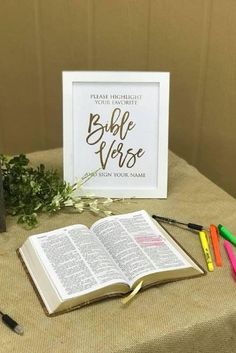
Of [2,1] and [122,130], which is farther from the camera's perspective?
[2,1]

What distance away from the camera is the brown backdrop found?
131 cm

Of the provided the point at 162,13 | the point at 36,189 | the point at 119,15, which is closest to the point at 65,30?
the point at 119,15

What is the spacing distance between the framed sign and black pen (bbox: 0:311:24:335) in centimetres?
39

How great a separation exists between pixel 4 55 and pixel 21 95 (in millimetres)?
123

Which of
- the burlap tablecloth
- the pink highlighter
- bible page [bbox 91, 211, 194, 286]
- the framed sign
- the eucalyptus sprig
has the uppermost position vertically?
the framed sign

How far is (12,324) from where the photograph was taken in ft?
2.59

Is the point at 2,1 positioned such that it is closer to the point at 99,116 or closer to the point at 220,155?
the point at 99,116

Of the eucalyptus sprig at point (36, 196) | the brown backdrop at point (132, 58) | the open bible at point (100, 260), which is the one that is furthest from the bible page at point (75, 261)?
the brown backdrop at point (132, 58)

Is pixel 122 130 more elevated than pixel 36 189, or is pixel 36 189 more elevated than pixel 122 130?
pixel 122 130

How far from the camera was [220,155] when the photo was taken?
1375 mm

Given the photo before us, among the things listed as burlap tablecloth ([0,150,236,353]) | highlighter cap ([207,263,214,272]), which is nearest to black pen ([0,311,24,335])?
burlap tablecloth ([0,150,236,353])

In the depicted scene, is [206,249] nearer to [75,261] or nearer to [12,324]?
[75,261]

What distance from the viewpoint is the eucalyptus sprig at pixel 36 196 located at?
1066 mm

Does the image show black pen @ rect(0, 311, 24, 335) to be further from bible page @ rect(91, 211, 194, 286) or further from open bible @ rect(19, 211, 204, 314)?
bible page @ rect(91, 211, 194, 286)
